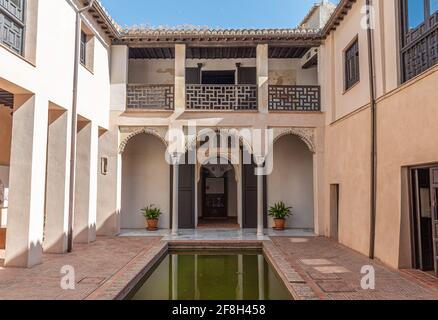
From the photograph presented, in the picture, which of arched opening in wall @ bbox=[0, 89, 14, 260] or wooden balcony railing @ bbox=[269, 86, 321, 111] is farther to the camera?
wooden balcony railing @ bbox=[269, 86, 321, 111]

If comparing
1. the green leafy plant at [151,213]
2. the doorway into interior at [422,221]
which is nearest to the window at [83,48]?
the green leafy plant at [151,213]

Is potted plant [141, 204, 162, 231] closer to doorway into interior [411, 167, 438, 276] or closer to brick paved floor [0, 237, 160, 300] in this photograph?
brick paved floor [0, 237, 160, 300]

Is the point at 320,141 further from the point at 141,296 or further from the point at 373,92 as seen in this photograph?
the point at 141,296

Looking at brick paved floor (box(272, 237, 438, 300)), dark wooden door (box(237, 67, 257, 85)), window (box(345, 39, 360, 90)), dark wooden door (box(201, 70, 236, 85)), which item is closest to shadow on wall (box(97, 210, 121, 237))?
brick paved floor (box(272, 237, 438, 300))

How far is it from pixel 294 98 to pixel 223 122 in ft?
8.22

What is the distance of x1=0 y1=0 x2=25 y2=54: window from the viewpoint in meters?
6.57

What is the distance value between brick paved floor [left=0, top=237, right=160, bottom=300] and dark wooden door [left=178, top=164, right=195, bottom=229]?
326 centimetres

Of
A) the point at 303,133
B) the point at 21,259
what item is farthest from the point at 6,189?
the point at 303,133

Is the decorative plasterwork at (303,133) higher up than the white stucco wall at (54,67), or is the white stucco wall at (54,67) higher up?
the white stucco wall at (54,67)

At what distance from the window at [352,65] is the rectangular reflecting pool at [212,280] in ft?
17.6

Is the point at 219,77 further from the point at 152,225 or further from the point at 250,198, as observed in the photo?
the point at 152,225

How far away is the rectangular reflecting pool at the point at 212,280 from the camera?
623 cm

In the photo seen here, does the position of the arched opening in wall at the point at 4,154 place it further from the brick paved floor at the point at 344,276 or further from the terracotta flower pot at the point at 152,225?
the brick paved floor at the point at 344,276
